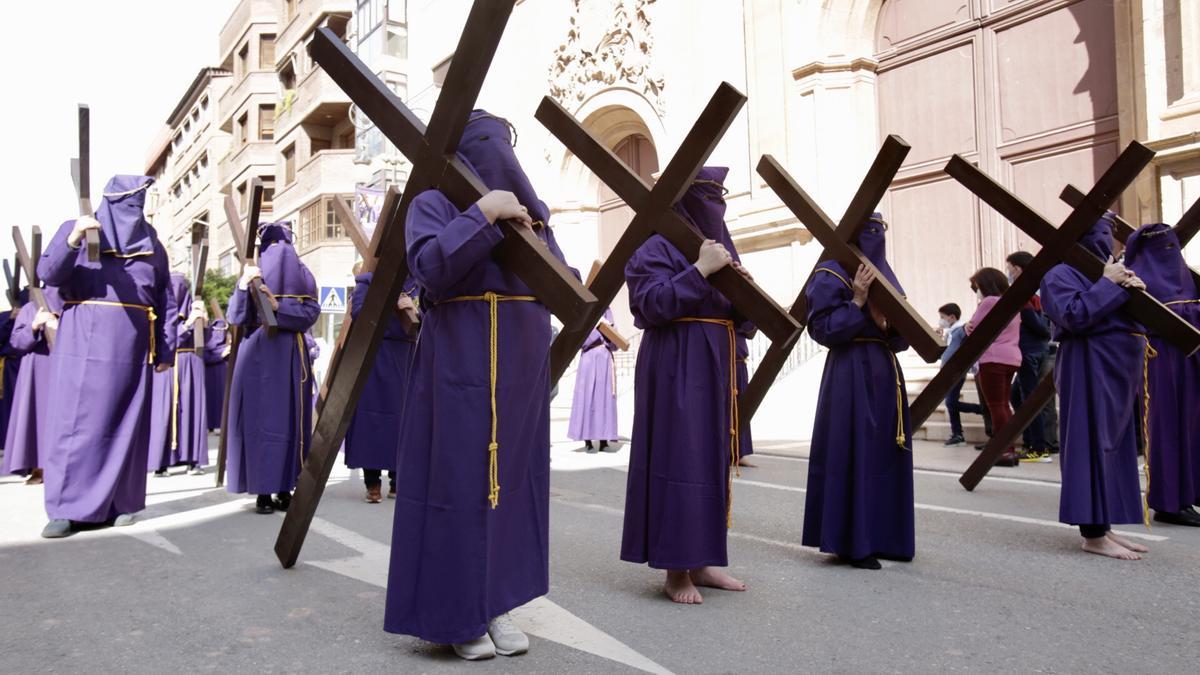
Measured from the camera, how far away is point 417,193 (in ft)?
11.6

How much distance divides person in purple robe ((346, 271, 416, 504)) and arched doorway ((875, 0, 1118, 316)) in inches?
353

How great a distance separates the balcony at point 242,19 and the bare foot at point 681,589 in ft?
165

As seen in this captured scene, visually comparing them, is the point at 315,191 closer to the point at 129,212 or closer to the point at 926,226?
the point at 926,226

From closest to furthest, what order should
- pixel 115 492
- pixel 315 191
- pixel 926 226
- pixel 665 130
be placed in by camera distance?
pixel 115 492 → pixel 926 226 → pixel 665 130 → pixel 315 191

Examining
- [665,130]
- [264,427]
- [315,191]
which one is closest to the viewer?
[264,427]

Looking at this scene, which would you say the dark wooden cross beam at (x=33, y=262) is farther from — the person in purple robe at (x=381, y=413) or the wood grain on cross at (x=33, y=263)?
the person in purple robe at (x=381, y=413)

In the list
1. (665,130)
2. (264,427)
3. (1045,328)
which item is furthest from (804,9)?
(264,427)

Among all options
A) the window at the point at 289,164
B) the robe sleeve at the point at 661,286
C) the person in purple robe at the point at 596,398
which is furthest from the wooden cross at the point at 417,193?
the window at the point at 289,164

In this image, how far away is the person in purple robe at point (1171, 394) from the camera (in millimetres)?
5922

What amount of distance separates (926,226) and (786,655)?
38.9ft

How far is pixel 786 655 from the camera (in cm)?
327

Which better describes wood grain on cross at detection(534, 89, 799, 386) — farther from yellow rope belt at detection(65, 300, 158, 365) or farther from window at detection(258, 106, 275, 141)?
window at detection(258, 106, 275, 141)

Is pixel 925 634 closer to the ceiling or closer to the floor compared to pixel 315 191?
closer to the floor

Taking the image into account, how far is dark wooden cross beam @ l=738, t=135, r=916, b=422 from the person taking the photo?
460 centimetres
